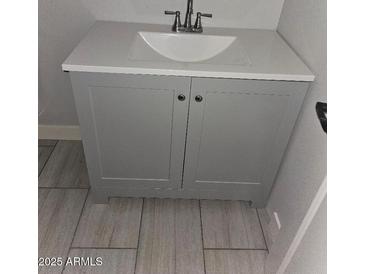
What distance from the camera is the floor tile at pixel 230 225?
1482 millimetres

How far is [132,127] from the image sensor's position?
1.29 meters

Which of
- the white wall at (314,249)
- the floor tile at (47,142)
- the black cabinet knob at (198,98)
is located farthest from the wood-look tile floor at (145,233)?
the black cabinet knob at (198,98)

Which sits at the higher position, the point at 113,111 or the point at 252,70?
the point at 252,70

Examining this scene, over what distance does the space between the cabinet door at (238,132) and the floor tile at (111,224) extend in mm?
348

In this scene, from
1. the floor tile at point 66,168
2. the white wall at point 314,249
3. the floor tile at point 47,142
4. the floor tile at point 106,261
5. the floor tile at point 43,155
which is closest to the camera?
the white wall at point 314,249

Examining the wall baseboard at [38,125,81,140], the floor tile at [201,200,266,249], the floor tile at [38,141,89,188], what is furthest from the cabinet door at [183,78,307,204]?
the wall baseboard at [38,125,81,140]

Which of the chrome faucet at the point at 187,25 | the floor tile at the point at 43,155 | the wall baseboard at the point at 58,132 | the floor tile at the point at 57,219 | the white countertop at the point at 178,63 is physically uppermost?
Result: the chrome faucet at the point at 187,25

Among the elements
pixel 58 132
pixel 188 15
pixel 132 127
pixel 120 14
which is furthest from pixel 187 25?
pixel 58 132

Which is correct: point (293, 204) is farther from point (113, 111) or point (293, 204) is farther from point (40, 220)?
point (40, 220)

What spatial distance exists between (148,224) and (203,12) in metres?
1.17

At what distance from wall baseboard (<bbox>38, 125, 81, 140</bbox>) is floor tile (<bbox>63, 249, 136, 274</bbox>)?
88 cm

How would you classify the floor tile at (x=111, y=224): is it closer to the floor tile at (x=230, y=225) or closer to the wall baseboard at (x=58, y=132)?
the floor tile at (x=230, y=225)
